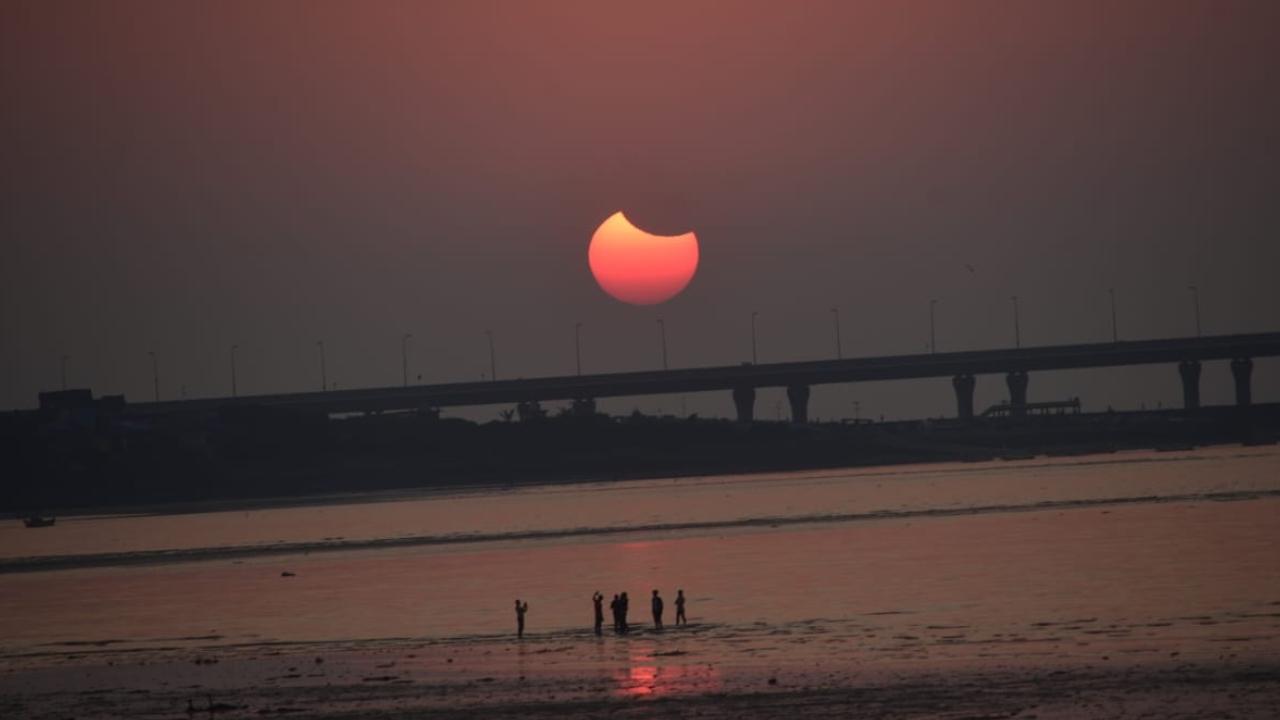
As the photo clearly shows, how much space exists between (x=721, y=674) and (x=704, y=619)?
40.8 feet

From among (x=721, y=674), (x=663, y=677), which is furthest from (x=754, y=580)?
(x=721, y=674)

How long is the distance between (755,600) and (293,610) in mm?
15973

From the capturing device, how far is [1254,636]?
48594 millimetres

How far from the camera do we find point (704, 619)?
59.6 metres

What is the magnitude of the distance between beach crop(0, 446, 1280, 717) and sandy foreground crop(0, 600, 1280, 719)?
0.13 meters

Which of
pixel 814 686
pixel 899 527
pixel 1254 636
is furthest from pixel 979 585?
pixel 899 527

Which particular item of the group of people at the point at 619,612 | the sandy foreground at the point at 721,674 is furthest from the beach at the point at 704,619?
the group of people at the point at 619,612

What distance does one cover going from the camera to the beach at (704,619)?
44000 mm

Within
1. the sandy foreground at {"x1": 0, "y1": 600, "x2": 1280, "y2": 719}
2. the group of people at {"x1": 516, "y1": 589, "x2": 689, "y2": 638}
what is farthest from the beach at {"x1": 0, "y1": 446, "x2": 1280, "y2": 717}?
the group of people at {"x1": 516, "y1": 589, "x2": 689, "y2": 638}

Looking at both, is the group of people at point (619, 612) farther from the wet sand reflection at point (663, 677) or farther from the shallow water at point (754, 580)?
the wet sand reflection at point (663, 677)

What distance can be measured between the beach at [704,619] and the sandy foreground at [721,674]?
13cm

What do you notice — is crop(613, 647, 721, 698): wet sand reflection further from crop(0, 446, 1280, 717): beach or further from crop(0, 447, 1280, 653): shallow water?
crop(0, 447, 1280, 653): shallow water

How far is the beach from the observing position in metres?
44.0

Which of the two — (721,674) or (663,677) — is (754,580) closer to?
(663,677)
